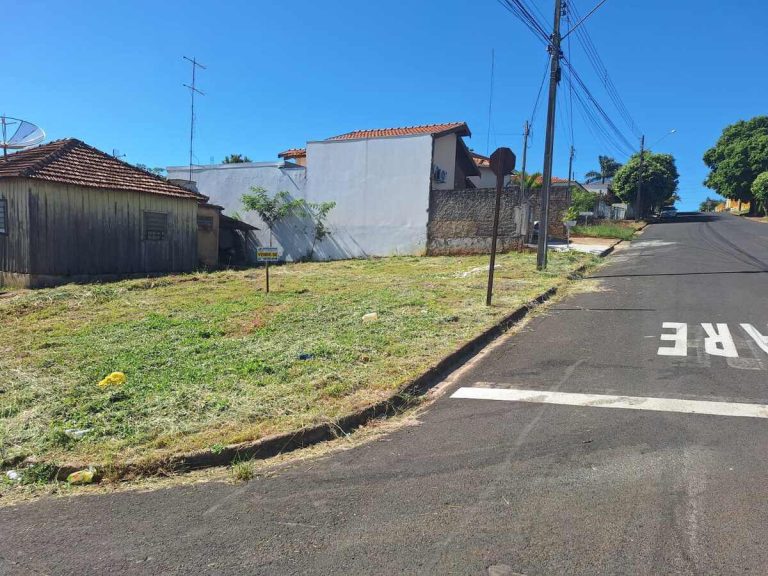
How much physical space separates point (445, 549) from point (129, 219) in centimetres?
1790

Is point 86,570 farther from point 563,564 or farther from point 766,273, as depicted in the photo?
point 766,273

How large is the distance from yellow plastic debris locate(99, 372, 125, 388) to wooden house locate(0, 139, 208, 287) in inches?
470

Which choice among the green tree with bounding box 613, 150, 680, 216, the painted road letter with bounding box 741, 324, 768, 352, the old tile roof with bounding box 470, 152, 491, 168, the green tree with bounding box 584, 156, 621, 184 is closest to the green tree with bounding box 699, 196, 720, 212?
the green tree with bounding box 584, 156, 621, 184

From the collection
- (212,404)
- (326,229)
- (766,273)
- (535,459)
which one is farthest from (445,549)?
(326,229)

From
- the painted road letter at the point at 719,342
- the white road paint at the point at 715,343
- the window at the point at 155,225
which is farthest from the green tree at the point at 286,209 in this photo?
the painted road letter at the point at 719,342

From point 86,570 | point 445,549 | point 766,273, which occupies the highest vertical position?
point 766,273

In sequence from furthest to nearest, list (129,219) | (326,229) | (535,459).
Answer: (326,229), (129,219), (535,459)

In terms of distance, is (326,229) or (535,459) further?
(326,229)

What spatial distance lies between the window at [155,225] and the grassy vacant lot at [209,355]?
16.8 ft

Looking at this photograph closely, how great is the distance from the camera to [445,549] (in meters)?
2.93

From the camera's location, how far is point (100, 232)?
17125mm

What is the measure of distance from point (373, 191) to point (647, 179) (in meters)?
31.8

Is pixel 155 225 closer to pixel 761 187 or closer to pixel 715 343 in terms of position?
pixel 715 343

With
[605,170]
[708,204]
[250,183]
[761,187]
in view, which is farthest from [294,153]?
[708,204]
